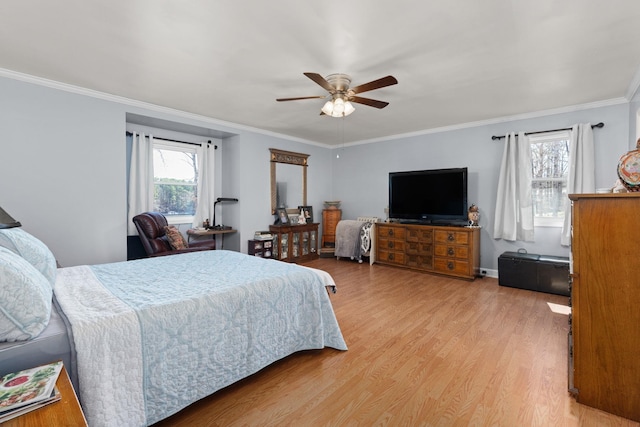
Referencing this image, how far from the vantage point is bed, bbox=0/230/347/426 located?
4.33 ft

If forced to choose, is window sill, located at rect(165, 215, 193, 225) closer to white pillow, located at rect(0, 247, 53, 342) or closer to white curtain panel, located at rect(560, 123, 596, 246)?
white pillow, located at rect(0, 247, 53, 342)

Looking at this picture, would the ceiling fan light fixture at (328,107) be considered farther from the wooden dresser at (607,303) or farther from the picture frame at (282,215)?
the picture frame at (282,215)

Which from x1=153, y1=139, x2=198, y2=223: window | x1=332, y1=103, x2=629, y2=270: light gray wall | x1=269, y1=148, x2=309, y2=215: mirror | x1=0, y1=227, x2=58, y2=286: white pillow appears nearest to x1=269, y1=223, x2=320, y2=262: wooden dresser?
x1=269, y1=148, x2=309, y2=215: mirror

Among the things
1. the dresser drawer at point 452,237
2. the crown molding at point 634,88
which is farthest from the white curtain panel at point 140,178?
the crown molding at point 634,88

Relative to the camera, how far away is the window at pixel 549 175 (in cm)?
419

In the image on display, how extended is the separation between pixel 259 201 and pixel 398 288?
2929 millimetres

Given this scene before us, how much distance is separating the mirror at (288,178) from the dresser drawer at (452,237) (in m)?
2.84

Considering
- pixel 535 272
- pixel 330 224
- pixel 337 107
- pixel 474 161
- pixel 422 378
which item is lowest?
pixel 422 378

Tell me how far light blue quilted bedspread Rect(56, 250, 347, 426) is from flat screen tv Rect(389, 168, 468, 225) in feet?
10.8

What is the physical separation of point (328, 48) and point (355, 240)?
3890mm

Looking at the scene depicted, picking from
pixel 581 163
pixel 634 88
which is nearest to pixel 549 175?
pixel 581 163

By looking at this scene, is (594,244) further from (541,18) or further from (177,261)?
(177,261)

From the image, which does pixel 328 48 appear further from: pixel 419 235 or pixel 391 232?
pixel 391 232

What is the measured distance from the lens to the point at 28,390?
3.22ft
